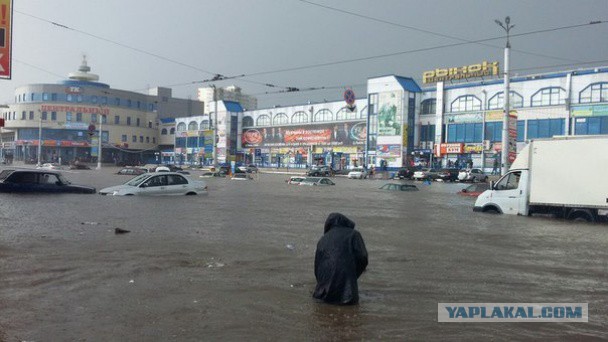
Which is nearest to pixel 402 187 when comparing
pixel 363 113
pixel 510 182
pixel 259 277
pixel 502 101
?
pixel 510 182

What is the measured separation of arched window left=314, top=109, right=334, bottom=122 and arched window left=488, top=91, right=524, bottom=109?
86.8 feet

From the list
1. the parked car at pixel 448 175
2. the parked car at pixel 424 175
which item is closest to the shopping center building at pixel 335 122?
the parked car at pixel 448 175

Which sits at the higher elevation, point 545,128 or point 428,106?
point 428,106

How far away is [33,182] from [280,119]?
68131mm

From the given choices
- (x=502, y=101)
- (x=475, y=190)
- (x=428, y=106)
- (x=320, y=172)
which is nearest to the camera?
(x=475, y=190)

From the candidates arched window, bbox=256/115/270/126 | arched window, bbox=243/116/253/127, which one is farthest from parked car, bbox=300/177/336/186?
arched window, bbox=243/116/253/127

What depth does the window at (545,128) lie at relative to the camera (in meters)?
55.7

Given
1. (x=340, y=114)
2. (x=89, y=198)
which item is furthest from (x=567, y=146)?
(x=340, y=114)

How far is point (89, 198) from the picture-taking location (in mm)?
21438

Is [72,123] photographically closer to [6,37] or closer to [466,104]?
[466,104]

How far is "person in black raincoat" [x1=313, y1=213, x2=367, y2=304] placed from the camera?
6465mm

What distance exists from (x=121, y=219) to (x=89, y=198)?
711 centimetres

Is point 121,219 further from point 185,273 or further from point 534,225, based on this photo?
point 534,225

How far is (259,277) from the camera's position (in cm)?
866
